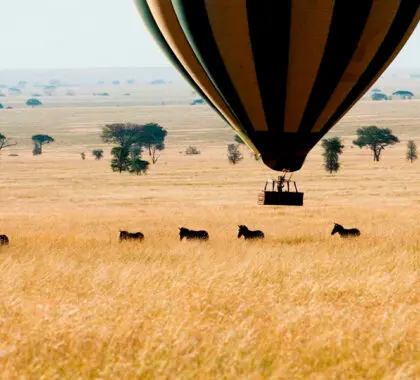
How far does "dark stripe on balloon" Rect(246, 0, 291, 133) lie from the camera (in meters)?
15.4

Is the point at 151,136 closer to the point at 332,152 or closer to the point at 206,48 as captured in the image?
the point at 332,152

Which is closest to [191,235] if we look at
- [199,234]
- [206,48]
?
[199,234]

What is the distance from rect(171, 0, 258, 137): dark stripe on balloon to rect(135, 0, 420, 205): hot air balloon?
0.02 meters

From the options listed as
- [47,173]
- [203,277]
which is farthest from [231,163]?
[203,277]

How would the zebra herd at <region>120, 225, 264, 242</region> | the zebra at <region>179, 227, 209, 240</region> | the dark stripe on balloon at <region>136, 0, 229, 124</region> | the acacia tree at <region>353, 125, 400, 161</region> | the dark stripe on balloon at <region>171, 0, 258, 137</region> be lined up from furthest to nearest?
1. the acacia tree at <region>353, 125, 400, 161</region>
2. the zebra at <region>179, 227, 209, 240</region>
3. the zebra herd at <region>120, 225, 264, 242</region>
4. the dark stripe on balloon at <region>136, 0, 229, 124</region>
5. the dark stripe on balloon at <region>171, 0, 258, 137</region>

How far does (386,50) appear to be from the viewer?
54.5 feet

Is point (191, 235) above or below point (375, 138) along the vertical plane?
below

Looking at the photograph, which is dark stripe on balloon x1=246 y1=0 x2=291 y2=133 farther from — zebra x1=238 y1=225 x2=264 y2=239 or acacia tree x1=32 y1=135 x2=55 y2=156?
acacia tree x1=32 y1=135 x2=55 y2=156

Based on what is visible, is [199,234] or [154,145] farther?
[154,145]

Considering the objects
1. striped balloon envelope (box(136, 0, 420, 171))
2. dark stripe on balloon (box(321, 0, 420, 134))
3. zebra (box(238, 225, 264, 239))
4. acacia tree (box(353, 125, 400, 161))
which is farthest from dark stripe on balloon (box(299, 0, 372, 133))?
acacia tree (box(353, 125, 400, 161))

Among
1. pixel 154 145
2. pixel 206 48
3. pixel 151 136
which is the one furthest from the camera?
pixel 154 145

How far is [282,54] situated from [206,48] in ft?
4.68

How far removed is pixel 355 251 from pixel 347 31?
407 centimetres

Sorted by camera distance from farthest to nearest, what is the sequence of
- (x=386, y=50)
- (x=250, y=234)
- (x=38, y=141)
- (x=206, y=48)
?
(x=38, y=141), (x=250, y=234), (x=386, y=50), (x=206, y=48)
